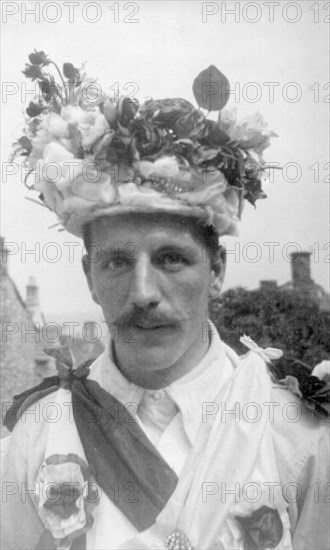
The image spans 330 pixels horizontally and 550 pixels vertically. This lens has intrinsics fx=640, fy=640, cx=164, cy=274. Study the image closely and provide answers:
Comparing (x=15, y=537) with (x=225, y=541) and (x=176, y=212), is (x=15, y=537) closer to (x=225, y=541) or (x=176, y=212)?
(x=225, y=541)

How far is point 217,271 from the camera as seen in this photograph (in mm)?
2121

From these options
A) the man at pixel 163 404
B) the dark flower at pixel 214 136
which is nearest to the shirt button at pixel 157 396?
the man at pixel 163 404

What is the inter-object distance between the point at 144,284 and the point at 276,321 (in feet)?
2.88

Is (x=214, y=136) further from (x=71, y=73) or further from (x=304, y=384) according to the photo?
(x=304, y=384)

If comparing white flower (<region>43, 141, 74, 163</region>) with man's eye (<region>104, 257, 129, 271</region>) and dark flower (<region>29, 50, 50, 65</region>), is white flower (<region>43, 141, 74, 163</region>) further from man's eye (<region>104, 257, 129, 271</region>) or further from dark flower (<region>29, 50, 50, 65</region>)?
dark flower (<region>29, 50, 50, 65</region>)

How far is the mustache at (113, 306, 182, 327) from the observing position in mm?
1990

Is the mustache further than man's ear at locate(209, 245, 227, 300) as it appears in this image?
No

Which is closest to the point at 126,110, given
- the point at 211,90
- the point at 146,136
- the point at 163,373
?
the point at 146,136

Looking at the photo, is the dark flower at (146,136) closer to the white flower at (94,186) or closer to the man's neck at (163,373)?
the white flower at (94,186)

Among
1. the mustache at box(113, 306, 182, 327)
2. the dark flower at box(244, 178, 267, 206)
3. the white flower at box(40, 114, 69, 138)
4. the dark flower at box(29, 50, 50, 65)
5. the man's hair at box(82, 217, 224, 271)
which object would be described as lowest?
the mustache at box(113, 306, 182, 327)

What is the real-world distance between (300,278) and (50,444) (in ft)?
3.67

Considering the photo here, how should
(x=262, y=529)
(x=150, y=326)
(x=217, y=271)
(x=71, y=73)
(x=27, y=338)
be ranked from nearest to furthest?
(x=262, y=529), (x=150, y=326), (x=217, y=271), (x=71, y=73), (x=27, y=338)

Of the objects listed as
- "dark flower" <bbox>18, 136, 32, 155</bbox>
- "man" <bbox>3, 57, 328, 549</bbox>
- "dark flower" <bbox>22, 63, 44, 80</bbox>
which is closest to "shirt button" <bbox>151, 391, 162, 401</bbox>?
"man" <bbox>3, 57, 328, 549</bbox>

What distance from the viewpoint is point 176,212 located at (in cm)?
195
